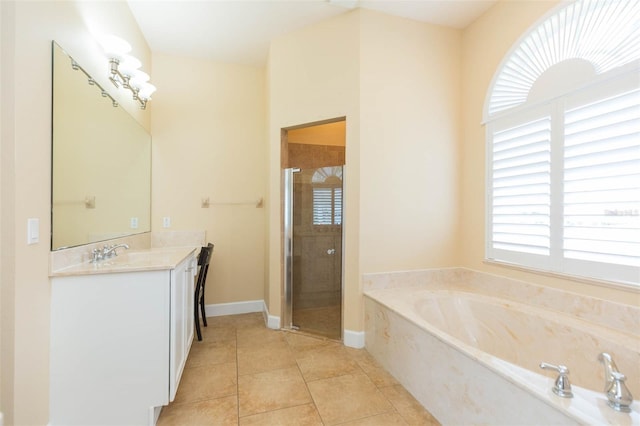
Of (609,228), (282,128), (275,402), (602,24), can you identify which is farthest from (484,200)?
(275,402)

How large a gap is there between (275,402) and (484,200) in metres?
2.26

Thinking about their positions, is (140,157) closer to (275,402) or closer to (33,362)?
(33,362)

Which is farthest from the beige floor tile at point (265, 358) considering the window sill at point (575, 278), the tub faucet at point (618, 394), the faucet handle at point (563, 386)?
the window sill at point (575, 278)

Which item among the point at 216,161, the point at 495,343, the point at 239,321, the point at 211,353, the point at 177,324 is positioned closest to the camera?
the point at 177,324

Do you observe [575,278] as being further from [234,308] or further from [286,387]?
[234,308]

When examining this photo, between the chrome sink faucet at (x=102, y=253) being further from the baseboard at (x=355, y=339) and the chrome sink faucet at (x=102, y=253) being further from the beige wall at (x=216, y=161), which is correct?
the baseboard at (x=355, y=339)

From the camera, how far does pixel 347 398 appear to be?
1713 millimetres

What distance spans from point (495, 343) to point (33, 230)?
2838 millimetres

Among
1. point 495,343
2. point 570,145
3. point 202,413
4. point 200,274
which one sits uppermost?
point 570,145

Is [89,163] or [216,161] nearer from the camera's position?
[89,163]

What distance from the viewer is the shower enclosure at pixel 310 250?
2.65m

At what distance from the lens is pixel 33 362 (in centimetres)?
126

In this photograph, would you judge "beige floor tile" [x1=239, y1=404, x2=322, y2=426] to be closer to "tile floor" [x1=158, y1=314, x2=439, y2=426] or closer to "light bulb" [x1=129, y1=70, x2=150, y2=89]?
"tile floor" [x1=158, y1=314, x2=439, y2=426]

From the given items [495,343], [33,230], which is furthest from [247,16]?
[495,343]
